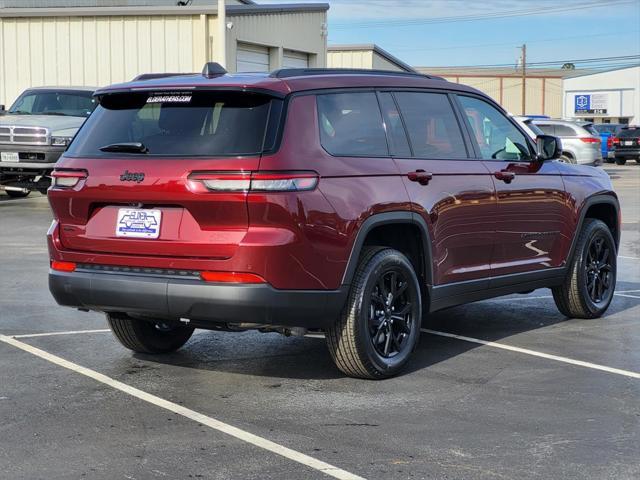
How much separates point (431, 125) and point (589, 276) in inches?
97.6

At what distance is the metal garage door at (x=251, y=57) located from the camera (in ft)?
95.1

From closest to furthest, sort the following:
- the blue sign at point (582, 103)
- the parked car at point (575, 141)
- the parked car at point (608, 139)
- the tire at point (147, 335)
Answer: the tire at point (147, 335) → the parked car at point (575, 141) → the parked car at point (608, 139) → the blue sign at point (582, 103)

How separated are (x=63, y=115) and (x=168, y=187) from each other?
14.2m

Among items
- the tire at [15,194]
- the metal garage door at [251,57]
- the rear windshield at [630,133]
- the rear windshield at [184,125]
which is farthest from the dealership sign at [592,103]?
the rear windshield at [184,125]

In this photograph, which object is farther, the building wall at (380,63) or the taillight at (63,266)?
the building wall at (380,63)

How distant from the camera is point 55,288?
6184 millimetres

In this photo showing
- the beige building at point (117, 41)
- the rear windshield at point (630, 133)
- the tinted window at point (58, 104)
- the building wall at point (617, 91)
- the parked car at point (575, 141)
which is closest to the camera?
the tinted window at point (58, 104)

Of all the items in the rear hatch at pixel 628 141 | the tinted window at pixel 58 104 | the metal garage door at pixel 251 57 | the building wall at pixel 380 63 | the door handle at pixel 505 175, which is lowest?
the door handle at pixel 505 175

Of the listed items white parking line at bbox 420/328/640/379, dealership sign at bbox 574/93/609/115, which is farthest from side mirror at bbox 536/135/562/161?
dealership sign at bbox 574/93/609/115

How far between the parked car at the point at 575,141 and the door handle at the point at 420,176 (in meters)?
22.9

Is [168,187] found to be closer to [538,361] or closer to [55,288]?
[55,288]

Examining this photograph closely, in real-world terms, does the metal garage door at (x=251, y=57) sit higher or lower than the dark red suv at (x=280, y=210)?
higher

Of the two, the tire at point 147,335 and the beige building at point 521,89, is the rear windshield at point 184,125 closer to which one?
the tire at point 147,335

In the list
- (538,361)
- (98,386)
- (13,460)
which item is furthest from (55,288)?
(538,361)
